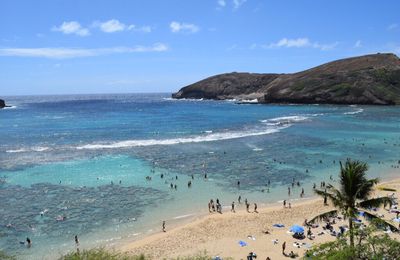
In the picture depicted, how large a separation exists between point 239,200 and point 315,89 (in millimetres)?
134612

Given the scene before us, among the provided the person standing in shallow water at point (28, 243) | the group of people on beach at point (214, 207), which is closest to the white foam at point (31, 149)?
the group of people on beach at point (214, 207)

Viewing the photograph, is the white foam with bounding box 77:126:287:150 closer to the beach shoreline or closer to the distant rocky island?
the beach shoreline

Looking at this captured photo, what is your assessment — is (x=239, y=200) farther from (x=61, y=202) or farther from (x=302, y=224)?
(x=61, y=202)

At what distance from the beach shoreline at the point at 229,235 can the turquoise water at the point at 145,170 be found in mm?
1971

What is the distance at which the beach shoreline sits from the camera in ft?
101

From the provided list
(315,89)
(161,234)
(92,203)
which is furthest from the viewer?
(315,89)

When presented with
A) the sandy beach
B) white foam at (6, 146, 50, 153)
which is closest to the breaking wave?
white foam at (6, 146, 50, 153)

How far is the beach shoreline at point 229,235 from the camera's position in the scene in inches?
1212

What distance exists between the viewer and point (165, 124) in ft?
358

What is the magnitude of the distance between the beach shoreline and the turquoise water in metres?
1.97

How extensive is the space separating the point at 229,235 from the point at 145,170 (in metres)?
24.0

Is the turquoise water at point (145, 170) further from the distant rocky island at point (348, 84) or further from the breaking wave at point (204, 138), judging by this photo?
the distant rocky island at point (348, 84)

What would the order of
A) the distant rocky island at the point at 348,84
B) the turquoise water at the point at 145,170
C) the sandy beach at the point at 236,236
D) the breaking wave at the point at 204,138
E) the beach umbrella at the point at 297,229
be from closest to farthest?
1. the sandy beach at the point at 236,236
2. the beach umbrella at the point at 297,229
3. the turquoise water at the point at 145,170
4. the breaking wave at the point at 204,138
5. the distant rocky island at the point at 348,84

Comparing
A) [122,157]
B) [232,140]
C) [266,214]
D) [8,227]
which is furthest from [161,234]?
[232,140]
